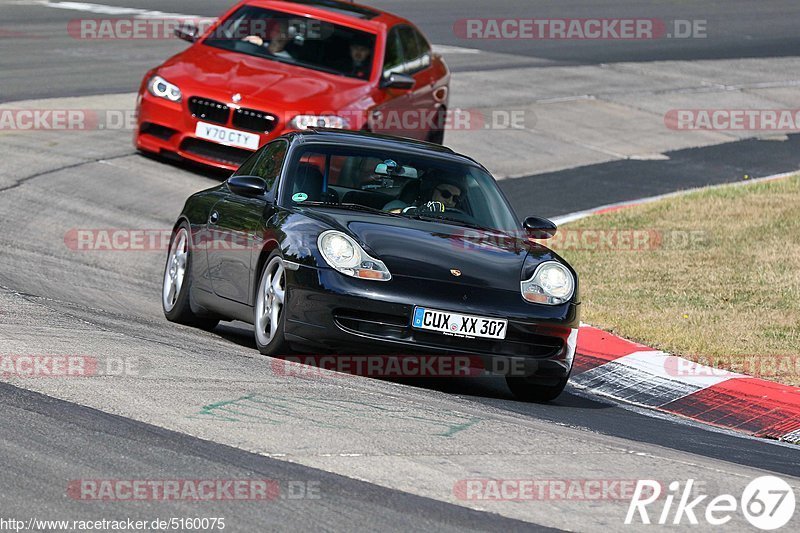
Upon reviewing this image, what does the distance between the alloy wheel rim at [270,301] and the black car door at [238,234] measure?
0.74 feet

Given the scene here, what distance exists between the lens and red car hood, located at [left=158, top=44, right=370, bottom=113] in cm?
1462

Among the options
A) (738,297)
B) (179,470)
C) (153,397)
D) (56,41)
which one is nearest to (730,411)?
(738,297)

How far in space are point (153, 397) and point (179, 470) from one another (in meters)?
1.10

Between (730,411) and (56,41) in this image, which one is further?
(56,41)

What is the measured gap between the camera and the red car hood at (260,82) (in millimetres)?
14625

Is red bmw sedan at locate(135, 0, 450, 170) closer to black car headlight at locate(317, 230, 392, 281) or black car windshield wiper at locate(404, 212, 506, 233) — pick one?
black car windshield wiper at locate(404, 212, 506, 233)

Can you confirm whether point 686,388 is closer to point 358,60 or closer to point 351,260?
point 351,260

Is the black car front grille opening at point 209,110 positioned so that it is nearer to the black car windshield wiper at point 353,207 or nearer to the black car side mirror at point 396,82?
the black car side mirror at point 396,82

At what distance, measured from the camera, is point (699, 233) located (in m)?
14.4

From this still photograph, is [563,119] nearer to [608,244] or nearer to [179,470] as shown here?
[608,244]

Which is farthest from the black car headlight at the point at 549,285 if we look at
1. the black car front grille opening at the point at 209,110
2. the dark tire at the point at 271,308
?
the black car front grille opening at the point at 209,110

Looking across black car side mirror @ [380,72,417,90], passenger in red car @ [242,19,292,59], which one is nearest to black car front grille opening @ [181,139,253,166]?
passenger in red car @ [242,19,292,59]

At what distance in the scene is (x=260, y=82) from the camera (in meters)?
14.9

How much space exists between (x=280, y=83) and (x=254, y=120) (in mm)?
592
